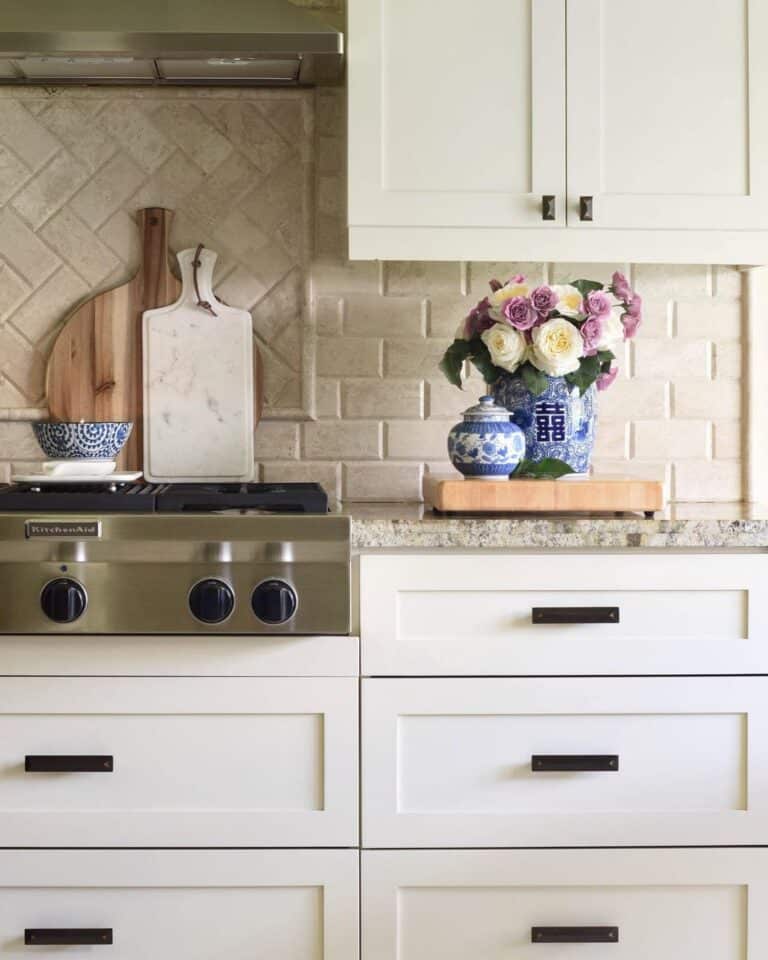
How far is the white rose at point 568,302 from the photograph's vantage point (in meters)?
2.03

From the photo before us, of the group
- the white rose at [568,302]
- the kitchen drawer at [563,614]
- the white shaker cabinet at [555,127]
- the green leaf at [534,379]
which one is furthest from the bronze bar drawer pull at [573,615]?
the white shaker cabinet at [555,127]

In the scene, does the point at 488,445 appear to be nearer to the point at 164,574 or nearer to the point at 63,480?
the point at 164,574

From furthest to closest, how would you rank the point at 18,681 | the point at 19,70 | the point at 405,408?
the point at 405,408 → the point at 19,70 → the point at 18,681

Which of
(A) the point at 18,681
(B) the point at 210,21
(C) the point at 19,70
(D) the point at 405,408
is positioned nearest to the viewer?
(A) the point at 18,681

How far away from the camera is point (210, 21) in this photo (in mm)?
2025

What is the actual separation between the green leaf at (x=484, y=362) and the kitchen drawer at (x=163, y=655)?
25.0 inches

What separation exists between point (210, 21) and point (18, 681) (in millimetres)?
1178

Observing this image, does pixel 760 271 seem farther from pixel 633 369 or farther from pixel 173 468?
pixel 173 468

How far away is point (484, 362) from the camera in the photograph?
210cm

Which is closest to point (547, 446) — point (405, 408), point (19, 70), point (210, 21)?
point (405, 408)

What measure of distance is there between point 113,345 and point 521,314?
86 cm

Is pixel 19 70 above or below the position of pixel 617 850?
above

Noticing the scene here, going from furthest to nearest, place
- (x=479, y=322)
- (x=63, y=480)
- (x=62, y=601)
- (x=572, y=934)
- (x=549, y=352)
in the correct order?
(x=479, y=322), (x=549, y=352), (x=63, y=480), (x=572, y=934), (x=62, y=601)

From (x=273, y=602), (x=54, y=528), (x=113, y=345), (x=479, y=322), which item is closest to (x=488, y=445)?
(x=479, y=322)
